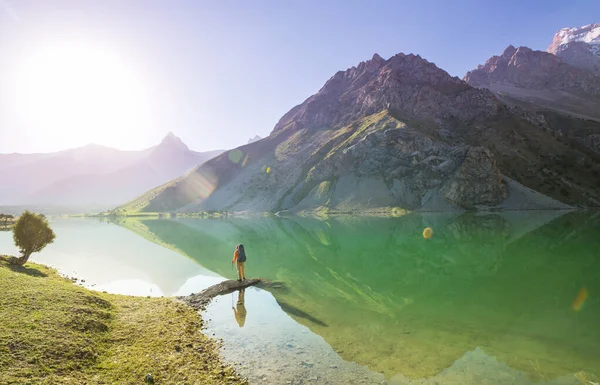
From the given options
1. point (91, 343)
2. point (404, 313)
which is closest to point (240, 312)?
point (91, 343)

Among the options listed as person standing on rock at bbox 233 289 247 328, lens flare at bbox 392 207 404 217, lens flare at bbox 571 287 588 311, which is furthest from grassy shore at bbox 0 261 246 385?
lens flare at bbox 392 207 404 217

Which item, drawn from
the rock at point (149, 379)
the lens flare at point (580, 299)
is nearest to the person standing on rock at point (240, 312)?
the rock at point (149, 379)

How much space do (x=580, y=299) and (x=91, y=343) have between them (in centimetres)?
2871

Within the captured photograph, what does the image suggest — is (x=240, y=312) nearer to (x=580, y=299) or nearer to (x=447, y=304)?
(x=447, y=304)

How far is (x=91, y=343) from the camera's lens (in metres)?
14.1

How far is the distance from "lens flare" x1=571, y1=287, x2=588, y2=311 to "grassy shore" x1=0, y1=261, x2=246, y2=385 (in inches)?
819

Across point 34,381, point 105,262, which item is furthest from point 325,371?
point 105,262

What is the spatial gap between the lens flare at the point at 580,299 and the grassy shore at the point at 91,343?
20799 mm

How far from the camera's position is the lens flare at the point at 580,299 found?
19.8 metres

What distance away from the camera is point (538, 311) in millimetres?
19375

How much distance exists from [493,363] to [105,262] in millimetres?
45394

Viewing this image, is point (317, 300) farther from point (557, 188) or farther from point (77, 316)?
point (557, 188)

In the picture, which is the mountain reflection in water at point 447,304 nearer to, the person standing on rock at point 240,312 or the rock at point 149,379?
the person standing on rock at point 240,312

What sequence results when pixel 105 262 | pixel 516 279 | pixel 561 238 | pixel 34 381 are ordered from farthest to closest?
pixel 561 238, pixel 105 262, pixel 516 279, pixel 34 381
